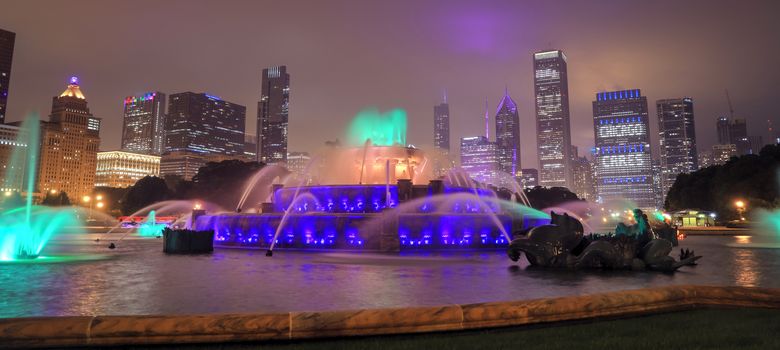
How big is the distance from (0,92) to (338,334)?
21019 centimetres

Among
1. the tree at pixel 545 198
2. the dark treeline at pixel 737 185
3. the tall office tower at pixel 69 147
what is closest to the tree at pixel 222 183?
the tree at pixel 545 198

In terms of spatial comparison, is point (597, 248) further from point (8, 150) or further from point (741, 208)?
point (8, 150)

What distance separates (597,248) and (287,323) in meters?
12.7

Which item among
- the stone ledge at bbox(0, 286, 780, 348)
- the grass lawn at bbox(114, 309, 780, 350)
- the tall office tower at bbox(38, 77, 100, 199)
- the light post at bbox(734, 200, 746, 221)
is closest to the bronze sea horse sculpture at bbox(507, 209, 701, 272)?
the grass lawn at bbox(114, 309, 780, 350)

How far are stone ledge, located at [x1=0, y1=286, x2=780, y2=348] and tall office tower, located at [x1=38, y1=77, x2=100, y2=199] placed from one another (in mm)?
159670

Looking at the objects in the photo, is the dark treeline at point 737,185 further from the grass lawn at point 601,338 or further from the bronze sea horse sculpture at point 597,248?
the grass lawn at point 601,338

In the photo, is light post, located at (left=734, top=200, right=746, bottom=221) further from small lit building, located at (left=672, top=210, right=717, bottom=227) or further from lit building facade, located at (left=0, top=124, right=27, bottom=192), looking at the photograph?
lit building facade, located at (left=0, top=124, right=27, bottom=192)

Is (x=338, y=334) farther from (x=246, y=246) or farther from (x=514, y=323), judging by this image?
(x=246, y=246)

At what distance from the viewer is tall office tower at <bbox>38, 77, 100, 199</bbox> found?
138125mm

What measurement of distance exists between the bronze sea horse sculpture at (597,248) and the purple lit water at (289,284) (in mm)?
680

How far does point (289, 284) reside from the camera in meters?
11.9

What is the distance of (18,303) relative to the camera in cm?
914

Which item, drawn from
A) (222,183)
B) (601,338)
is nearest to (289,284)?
(601,338)

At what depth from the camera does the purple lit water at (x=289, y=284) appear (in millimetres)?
8938
